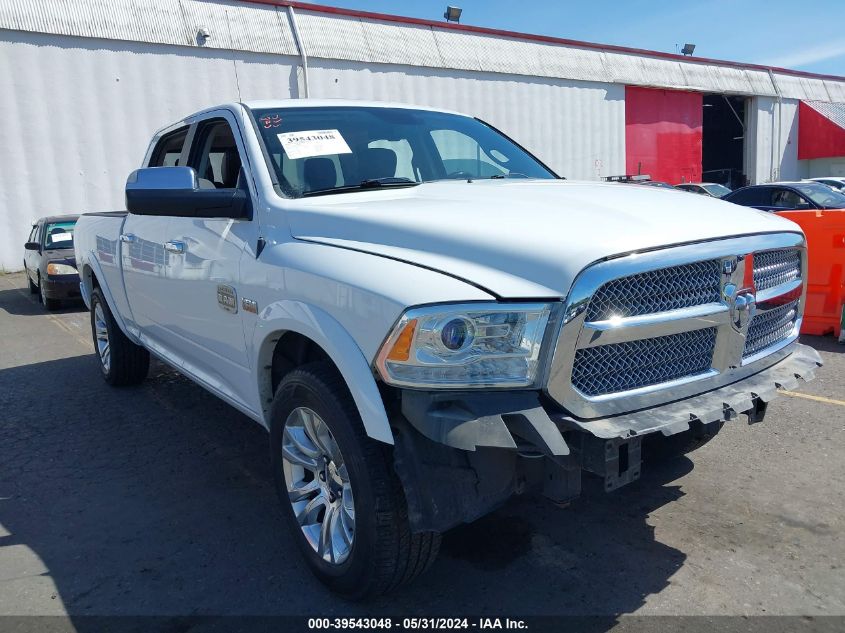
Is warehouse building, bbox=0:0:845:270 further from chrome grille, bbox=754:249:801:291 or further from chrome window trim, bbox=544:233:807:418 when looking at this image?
chrome window trim, bbox=544:233:807:418

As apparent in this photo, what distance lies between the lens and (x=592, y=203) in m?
2.88

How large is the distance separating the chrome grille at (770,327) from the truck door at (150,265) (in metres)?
3.17

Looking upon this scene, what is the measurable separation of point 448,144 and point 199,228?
150 centimetres

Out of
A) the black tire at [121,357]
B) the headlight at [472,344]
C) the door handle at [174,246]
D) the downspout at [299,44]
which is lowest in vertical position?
the black tire at [121,357]

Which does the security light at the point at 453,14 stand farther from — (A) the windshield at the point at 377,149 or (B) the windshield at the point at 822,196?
(A) the windshield at the point at 377,149

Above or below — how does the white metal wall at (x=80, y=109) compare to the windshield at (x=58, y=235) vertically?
above

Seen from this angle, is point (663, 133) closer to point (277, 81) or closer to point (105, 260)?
point (277, 81)

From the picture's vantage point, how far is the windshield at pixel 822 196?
41.0ft

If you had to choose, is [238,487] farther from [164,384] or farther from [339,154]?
[164,384]

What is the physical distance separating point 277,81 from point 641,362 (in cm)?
1791

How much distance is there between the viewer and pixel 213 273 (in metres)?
3.56

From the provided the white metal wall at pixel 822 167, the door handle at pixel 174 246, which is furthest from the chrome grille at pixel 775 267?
the white metal wall at pixel 822 167

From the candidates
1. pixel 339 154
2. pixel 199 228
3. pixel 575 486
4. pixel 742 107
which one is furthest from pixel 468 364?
pixel 742 107

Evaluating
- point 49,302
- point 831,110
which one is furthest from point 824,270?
point 831,110
